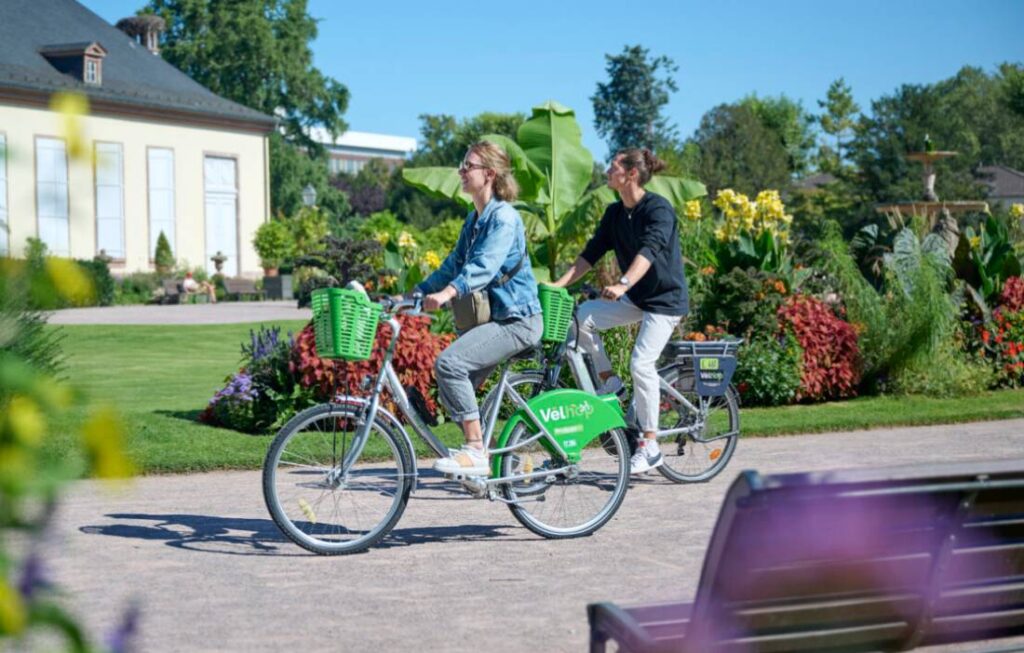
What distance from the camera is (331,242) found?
46.1 ft

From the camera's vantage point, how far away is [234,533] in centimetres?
683

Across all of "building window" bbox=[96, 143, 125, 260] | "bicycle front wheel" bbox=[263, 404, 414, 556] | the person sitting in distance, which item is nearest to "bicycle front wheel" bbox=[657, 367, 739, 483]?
"bicycle front wheel" bbox=[263, 404, 414, 556]

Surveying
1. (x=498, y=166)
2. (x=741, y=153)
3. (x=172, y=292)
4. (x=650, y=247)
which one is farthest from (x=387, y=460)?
(x=741, y=153)

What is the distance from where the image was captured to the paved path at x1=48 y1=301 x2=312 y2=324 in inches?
1106

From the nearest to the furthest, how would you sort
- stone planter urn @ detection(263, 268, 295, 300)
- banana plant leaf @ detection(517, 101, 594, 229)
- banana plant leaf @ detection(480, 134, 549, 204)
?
banana plant leaf @ detection(480, 134, 549, 204) < banana plant leaf @ detection(517, 101, 594, 229) < stone planter urn @ detection(263, 268, 295, 300)

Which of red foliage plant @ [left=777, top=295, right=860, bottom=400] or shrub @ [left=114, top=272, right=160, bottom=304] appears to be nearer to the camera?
red foliage plant @ [left=777, top=295, right=860, bottom=400]

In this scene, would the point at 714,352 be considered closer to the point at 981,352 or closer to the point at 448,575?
the point at 448,575

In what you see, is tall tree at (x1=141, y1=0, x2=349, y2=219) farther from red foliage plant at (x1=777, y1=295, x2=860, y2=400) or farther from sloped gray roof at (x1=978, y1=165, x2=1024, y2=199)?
red foliage plant at (x1=777, y1=295, x2=860, y2=400)

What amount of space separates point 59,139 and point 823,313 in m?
12.7

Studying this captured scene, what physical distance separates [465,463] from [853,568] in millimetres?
3472

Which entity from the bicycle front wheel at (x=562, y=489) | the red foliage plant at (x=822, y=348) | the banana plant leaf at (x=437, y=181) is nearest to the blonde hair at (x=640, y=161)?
the bicycle front wheel at (x=562, y=489)

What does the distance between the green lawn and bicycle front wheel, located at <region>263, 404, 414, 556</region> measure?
2.34 feet

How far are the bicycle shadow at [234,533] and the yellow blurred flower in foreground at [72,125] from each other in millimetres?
5316

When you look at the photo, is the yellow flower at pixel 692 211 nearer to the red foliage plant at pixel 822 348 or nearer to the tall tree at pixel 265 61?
the red foliage plant at pixel 822 348
